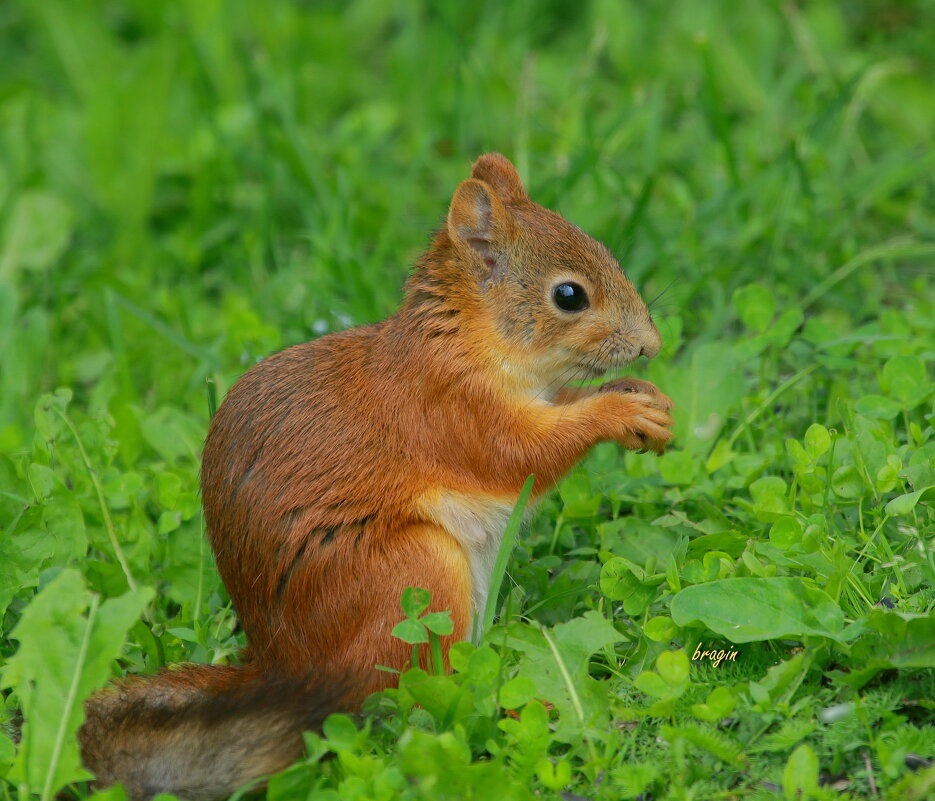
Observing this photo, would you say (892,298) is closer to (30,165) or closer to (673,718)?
(673,718)

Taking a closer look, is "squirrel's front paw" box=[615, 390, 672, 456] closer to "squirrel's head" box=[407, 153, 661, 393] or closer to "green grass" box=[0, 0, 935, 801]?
A: "squirrel's head" box=[407, 153, 661, 393]

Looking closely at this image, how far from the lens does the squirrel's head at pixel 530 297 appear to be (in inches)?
114

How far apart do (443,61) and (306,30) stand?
927 millimetres

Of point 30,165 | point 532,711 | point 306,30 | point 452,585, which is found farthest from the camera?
point 306,30

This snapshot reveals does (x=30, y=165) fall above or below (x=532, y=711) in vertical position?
above

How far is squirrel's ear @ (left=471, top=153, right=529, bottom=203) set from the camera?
314cm

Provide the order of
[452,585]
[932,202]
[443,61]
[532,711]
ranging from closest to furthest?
[532,711] → [452,585] → [932,202] → [443,61]

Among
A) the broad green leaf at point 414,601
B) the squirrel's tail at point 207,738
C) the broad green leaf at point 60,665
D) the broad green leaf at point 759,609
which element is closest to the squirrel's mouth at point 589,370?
the broad green leaf at point 759,609

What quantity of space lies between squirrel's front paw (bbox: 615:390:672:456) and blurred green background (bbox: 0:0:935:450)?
30.5 inches

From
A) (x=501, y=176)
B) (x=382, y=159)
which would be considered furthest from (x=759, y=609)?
(x=382, y=159)

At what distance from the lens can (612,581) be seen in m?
2.77

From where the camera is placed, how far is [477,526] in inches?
109

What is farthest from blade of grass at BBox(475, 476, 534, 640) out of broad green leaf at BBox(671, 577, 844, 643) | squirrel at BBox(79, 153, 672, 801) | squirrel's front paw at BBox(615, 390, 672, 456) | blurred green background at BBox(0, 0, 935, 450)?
blurred green background at BBox(0, 0, 935, 450)

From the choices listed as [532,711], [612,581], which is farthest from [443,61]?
[532,711]
